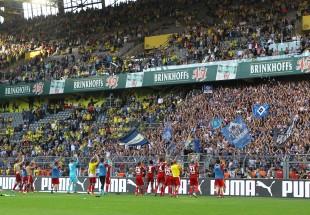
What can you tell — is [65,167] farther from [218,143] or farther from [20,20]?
[20,20]

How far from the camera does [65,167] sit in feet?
145

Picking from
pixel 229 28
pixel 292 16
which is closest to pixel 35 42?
pixel 229 28

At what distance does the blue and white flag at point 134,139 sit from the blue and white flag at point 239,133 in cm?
896

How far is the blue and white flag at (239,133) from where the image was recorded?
123 ft

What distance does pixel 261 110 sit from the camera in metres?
41.0

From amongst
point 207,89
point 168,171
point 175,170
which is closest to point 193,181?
point 175,170

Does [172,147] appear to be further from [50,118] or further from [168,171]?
[50,118]

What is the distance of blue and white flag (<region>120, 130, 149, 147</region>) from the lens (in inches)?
1791

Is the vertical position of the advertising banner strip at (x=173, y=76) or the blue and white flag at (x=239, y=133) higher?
the advertising banner strip at (x=173, y=76)

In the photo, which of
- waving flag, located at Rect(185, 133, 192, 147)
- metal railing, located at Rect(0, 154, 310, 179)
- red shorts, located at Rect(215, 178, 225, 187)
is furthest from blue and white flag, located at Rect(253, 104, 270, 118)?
red shorts, located at Rect(215, 178, 225, 187)

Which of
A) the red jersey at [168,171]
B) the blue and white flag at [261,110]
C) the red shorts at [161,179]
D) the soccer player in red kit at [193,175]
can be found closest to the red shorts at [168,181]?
the red jersey at [168,171]

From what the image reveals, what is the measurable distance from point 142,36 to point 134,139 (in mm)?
18355

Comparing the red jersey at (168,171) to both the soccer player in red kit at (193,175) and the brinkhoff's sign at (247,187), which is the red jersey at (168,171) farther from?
the brinkhoff's sign at (247,187)

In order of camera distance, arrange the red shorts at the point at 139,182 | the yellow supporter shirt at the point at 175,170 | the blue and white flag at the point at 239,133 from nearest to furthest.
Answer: the yellow supporter shirt at the point at 175,170 < the red shorts at the point at 139,182 < the blue and white flag at the point at 239,133
